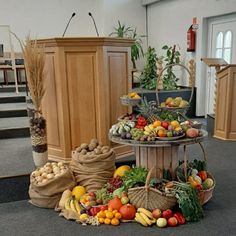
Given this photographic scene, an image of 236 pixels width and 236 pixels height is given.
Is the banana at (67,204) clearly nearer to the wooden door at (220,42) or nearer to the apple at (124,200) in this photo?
the apple at (124,200)

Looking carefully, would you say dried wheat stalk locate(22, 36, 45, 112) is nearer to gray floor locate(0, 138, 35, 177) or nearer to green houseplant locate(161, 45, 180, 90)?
Result: gray floor locate(0, 138, 35, 177)

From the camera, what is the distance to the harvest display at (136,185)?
2.61 meters

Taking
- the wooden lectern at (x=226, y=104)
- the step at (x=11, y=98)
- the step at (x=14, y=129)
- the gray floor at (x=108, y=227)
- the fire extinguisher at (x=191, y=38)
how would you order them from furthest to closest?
the fire extinguisher at (x=191, y=38) < the step at (x=11, y=98) < the wooden lectern at (x=226, y=104) < the step at (x=14, y=129) < the gray floor at (x=108, y=227)

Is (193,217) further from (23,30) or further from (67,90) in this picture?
(23,30)

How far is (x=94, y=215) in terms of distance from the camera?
2701 mm

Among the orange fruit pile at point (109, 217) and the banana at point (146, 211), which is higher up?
the banana at point (146, 211)

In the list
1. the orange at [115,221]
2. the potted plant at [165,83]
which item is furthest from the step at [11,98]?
the orange at [115,221]

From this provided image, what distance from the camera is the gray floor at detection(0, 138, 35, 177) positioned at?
129 inches

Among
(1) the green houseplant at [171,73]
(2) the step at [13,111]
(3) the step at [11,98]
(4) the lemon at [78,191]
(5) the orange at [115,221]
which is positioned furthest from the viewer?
(1) the green houseplant at [171,73]

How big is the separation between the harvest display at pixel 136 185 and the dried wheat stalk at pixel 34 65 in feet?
2.64

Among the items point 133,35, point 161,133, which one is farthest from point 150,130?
point 133,35

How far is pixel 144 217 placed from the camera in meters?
2.58

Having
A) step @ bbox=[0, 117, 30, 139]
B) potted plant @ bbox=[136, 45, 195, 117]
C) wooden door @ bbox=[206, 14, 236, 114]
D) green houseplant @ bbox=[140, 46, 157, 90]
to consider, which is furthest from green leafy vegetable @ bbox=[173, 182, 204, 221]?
green houseplant @ bbox=[140, 46, 157, 90]

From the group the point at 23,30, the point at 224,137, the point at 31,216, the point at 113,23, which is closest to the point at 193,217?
the point at 31,216
